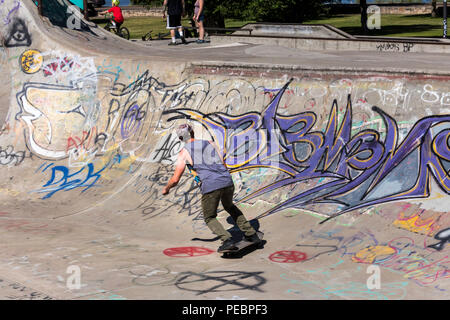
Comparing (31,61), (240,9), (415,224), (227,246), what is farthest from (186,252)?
(240,9)

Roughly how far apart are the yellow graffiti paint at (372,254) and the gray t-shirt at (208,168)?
1.69 meters

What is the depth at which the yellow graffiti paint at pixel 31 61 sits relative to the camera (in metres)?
12.7

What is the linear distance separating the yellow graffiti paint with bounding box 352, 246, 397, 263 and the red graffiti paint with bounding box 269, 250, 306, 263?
62 cm

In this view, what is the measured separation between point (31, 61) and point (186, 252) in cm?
715

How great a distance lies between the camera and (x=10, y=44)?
13297mm

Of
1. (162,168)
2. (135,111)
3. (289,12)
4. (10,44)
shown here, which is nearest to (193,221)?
(162,168)

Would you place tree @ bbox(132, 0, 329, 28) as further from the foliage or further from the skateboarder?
the skateboarder

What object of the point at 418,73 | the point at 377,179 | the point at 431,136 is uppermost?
the point at 418,73

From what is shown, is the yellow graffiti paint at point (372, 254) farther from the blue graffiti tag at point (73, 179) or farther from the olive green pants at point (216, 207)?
the blue graffiti tag at point (73, 179)

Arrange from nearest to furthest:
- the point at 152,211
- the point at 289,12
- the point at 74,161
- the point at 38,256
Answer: the point at 38,256 → the point at 152,211 → the point at 74,161 → the point at 289,12

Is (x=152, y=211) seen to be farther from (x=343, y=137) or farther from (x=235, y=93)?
(x=343, y=137)

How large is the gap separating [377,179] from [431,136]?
85 centimetres

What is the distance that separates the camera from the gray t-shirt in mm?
6961

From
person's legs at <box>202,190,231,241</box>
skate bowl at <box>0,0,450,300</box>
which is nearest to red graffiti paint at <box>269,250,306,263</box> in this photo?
skate bowl at <box>0,0,450,300</box>
